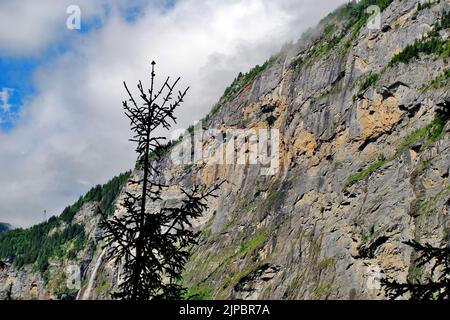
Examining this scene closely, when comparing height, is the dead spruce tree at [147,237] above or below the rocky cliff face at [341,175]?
below

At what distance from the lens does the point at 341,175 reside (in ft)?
287

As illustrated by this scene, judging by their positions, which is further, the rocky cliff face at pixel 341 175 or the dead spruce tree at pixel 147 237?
the rocky cliff face at pixel 341 175

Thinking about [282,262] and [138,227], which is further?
[282,262]

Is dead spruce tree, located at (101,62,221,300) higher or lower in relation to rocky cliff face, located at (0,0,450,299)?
lower

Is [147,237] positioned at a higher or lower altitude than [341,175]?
lower

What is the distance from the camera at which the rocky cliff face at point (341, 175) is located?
7125cm

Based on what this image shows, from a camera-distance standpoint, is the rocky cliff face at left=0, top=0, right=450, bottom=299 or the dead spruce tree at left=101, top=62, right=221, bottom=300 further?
the rocky cliff face at left=0, top=0, right=450, bottom=299

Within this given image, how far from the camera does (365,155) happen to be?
3398 inches

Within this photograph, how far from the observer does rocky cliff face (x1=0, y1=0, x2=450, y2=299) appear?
71250mm

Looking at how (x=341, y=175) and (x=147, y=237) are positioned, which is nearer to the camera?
(x=147, y=237)
